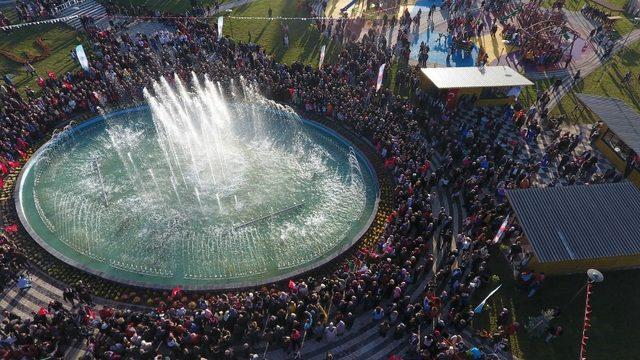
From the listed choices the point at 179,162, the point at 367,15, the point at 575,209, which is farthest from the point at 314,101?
the point at 367,15

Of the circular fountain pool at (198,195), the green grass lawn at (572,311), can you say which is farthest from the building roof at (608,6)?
the circular fountain pool at (198,195)

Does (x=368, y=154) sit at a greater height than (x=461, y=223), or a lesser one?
greater

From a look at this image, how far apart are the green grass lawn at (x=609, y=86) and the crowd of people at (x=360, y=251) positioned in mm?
5992

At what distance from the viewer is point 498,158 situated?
29.4 metres

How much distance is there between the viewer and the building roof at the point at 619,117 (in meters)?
29.4

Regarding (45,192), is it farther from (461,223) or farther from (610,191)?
(610,191)

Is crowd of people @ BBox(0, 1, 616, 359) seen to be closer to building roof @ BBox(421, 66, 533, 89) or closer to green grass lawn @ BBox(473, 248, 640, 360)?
green grass lawn @ BBox(473, 248, 640, 360)

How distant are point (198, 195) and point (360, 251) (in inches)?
423

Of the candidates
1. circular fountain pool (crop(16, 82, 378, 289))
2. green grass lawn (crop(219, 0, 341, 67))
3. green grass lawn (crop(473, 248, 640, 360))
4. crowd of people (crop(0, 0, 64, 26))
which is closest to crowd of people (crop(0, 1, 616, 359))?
green grass lawn (crop(473, 248, 640, 360))

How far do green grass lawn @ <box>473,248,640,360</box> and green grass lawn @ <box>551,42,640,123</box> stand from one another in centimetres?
1786

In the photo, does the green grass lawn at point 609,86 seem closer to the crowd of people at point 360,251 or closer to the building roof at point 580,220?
the crowd of people at point 360,251

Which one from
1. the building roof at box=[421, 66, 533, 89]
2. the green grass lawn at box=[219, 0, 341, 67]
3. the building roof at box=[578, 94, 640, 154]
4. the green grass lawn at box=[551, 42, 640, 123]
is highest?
the green grass lawn at box=[219, 0, 341, 67]

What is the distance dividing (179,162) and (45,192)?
8206 mm

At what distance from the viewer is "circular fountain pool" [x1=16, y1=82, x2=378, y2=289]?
22.7m
